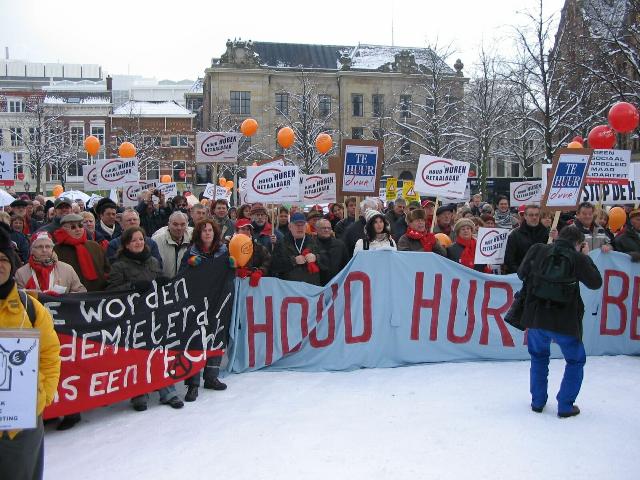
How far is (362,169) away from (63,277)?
490 centimetres

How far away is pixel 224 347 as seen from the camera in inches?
270

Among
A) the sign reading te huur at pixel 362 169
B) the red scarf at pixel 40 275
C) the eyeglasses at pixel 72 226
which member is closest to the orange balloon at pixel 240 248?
the eyeglasses at pixel 72 226

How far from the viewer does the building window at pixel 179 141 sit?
62.7 meters

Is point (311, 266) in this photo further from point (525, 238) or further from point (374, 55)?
point (374, 55)

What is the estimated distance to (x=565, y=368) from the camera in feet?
18.6

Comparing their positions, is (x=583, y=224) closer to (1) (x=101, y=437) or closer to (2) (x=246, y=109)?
(1) (x=101, y=437)

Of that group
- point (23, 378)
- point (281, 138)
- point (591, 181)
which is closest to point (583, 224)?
point (591, 181)

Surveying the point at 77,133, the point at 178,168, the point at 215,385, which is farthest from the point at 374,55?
the point at 215,385

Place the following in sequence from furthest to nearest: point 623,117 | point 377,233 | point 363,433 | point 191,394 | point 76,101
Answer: point 76,101 → point 623,117 → point 377,233 → point 191,394 → point 363,433

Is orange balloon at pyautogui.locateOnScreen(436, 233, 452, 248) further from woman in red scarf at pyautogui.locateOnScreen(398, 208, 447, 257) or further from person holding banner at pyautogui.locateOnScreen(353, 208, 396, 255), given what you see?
person holding banner at pyautogui.locateOnScreen(353, 208, 396, 255)

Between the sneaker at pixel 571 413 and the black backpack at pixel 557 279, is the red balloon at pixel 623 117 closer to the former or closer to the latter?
the black backpack at pixel 557 279

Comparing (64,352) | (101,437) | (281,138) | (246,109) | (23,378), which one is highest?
(246,109)

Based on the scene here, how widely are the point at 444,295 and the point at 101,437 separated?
3.92 meters

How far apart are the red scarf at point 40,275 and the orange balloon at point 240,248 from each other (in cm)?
177
